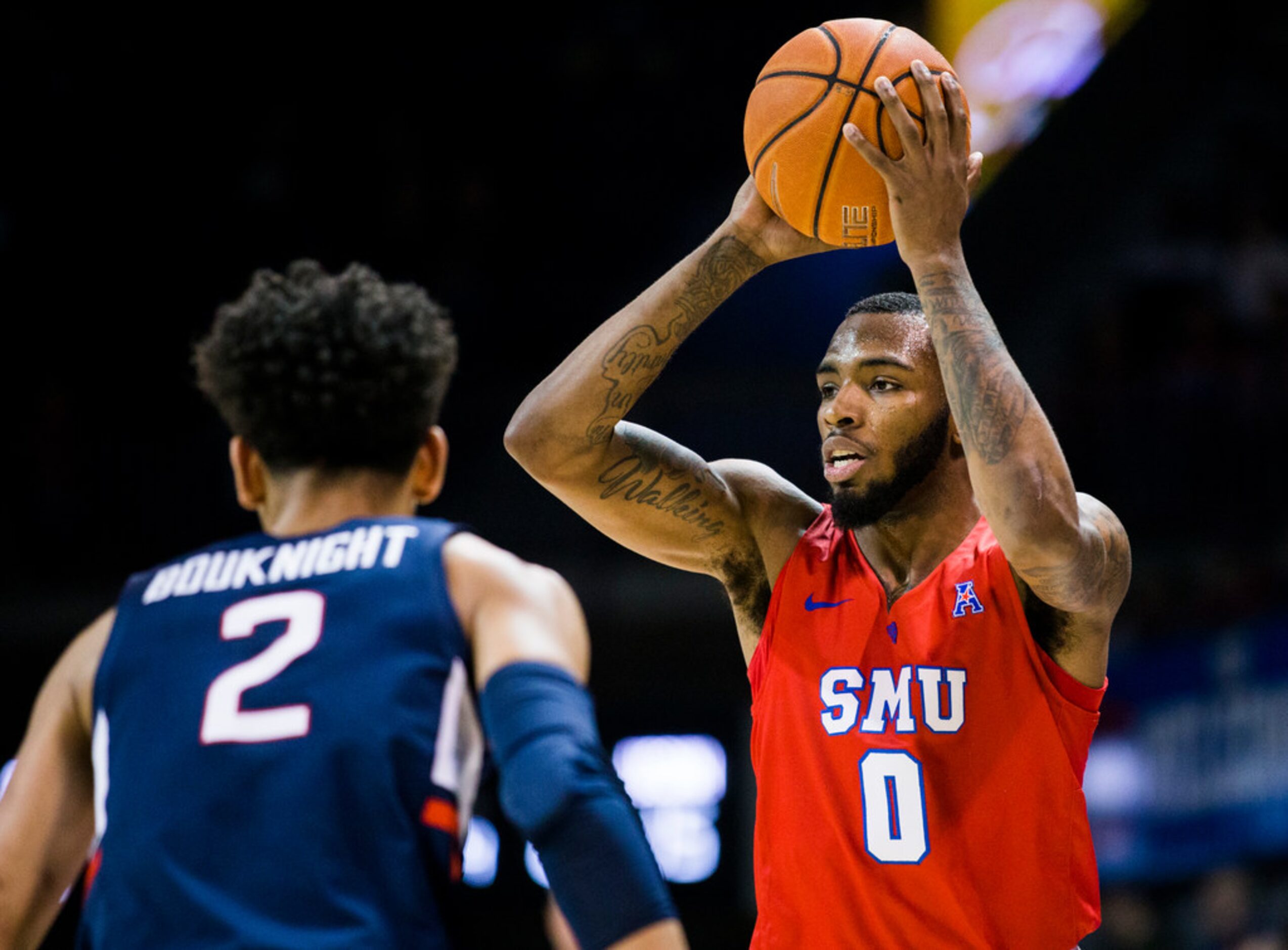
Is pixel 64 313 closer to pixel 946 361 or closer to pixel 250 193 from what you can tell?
pixel 250 193

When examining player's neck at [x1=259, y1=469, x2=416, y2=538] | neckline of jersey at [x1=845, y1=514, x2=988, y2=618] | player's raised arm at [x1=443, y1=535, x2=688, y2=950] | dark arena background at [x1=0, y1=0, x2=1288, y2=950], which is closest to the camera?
player's raised arm at [x1=443, y1=535, x2=688, y2=950]

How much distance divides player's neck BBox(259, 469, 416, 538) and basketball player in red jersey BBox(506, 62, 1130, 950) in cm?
104

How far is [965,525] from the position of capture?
147 inches

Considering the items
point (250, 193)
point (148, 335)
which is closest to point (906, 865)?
point (148, 335)

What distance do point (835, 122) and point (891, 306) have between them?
1.75 feet

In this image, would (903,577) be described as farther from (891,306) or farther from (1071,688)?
(891,306)

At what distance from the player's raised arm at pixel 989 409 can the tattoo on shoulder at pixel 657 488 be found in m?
0.76

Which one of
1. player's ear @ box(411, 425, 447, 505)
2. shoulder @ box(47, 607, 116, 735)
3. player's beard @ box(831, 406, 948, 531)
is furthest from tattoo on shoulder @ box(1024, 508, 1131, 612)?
shoulder @ box(47, 607, 116, 735)

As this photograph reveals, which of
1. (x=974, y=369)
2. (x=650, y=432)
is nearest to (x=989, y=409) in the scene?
(x=974, y=369)

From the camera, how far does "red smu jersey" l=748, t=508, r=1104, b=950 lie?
3264 mm

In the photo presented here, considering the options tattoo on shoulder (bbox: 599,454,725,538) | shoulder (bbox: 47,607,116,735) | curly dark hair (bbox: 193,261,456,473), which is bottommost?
tattoo on shoulder (bbox: 599,454,725,538)

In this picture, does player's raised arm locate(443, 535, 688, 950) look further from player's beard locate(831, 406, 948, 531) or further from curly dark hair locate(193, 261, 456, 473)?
player's beard locate(831, 406, 948, 531)

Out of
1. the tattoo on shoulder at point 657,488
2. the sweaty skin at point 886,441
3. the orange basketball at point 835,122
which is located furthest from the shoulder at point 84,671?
the orange basketball at point 835,122

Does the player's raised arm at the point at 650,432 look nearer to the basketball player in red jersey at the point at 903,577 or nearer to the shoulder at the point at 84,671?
the basketball player in red jersey at the point at 903,577
